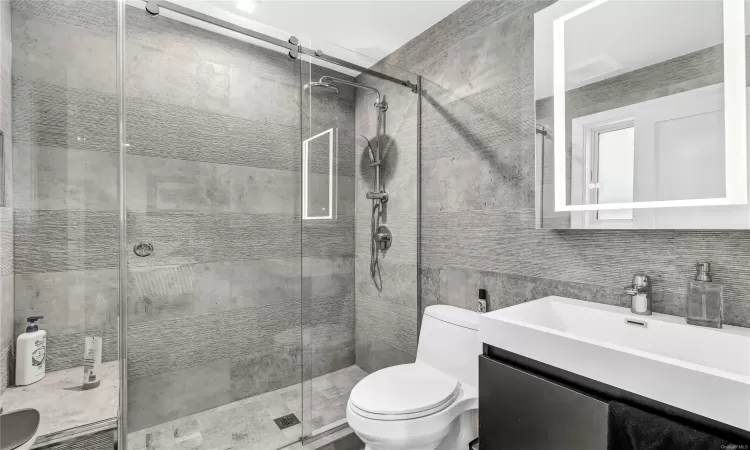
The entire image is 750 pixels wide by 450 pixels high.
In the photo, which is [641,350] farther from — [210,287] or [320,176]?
[210,287]

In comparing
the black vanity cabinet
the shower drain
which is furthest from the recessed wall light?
the shower drain

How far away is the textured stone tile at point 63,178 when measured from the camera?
1.31 m

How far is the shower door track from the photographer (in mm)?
1522

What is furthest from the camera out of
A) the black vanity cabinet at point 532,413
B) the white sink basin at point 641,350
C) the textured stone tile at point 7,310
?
the textured stone tile at point 7,310

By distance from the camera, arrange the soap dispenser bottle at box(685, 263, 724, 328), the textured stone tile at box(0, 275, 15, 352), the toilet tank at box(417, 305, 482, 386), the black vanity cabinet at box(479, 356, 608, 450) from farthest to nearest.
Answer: the toilet tank at box(417, 305, 482, 386)
the textured stone tile at box(0, 275, 15, 352)
the soap dispenser bottle at box(685, 263, 724, 328)
the black vanity cabinet at box(479, 356, 608, 450)

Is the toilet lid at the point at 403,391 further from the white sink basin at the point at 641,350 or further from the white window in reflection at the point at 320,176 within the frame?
the white window in reflection at the point at 320,176

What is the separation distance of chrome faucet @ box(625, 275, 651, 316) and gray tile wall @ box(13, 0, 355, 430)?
1.36 m

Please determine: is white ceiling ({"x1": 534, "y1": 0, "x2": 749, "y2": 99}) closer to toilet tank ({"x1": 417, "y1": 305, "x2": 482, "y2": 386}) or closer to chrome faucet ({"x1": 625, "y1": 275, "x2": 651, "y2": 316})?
chrome faucet ({"x1": 625, "y1": 275, "x2": 651, "y2": 316})

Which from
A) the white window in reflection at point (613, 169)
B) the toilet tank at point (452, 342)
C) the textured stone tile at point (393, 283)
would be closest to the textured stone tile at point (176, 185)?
the textured stone tile at point (393, 283)

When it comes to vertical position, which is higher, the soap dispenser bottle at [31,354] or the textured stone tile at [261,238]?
the textured stone tile at [261,238]

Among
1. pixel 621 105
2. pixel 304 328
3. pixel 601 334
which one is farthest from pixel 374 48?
pixel 601 334

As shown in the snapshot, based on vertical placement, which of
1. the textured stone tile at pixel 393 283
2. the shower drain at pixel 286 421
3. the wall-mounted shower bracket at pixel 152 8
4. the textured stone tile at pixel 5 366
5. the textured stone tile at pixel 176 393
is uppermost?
the wall-mounted shower bracket at pixel 152 8

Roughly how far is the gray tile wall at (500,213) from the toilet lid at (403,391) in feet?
1.57

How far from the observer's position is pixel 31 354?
1.28m
